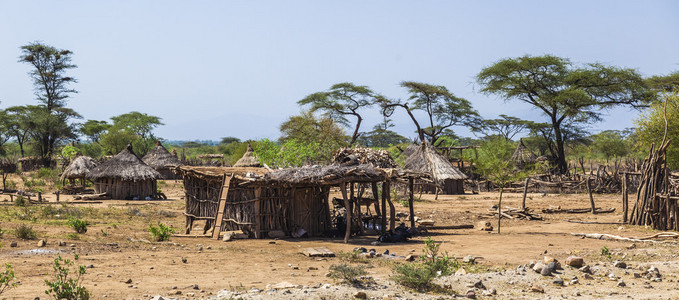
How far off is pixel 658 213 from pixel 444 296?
1027cm

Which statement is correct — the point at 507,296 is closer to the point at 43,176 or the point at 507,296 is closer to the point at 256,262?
the point at 256,262

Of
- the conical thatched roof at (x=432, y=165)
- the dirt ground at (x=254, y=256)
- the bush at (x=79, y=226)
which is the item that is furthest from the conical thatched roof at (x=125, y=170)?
the bush at (x=79, y=226)

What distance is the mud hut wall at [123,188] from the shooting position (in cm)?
2692

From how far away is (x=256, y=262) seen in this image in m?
11.1

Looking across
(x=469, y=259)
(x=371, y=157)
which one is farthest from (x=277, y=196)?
(x=371, y=157)

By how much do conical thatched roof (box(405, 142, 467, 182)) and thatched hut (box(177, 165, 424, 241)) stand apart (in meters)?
12.5

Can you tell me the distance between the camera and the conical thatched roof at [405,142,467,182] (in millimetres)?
27766

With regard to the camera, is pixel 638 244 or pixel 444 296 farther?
pixel 638 244

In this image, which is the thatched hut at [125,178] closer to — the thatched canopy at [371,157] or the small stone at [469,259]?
the thatched canopy at [371,157]

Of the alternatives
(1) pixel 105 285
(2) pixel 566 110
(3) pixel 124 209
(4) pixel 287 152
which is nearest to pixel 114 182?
(3) pixel 124 209

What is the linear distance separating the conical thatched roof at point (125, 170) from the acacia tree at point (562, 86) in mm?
24257

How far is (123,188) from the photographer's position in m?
27.0

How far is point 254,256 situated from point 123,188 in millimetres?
17193

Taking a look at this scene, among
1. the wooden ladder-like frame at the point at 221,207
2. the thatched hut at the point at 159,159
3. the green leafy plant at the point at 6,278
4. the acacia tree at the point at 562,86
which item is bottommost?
the green leafy plant at the point at 6,278
